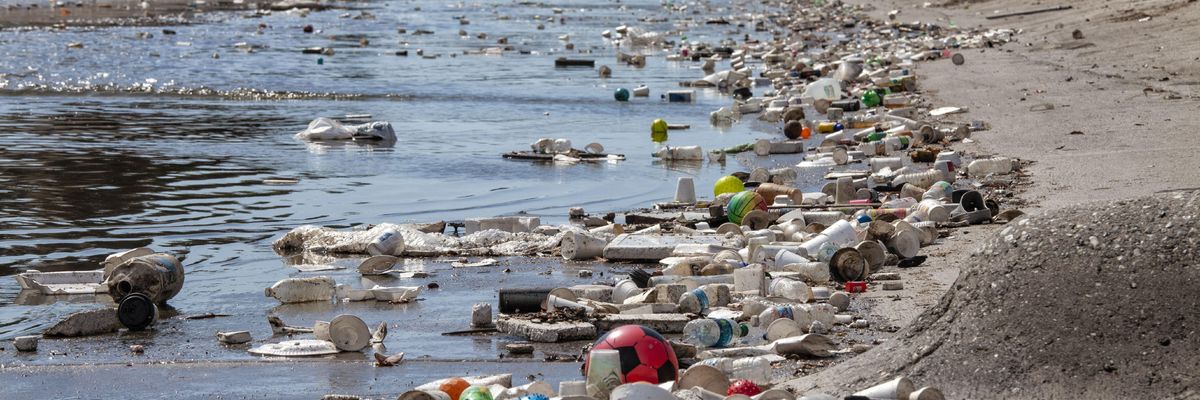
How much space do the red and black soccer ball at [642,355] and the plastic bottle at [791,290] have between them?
218 centimetres

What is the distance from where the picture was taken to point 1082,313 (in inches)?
201

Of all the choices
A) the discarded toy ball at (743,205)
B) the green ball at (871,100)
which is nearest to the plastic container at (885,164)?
the discarded toy ball at (743,205)

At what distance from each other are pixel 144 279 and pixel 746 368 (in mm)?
3938

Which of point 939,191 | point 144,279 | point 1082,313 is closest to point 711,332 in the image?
point 1082,313

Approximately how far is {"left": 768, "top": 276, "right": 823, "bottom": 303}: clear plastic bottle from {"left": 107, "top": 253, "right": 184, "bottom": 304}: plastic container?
136 inches

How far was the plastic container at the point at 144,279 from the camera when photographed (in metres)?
8.48

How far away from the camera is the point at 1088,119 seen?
1560cm

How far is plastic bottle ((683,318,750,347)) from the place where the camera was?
23.0 feet

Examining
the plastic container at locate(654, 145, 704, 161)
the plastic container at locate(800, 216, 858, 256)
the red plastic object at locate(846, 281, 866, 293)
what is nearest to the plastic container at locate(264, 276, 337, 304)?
the plastic container at locate(800, 216, 858, 256)

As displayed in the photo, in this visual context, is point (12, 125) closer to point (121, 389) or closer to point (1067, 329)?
point (121, 389)

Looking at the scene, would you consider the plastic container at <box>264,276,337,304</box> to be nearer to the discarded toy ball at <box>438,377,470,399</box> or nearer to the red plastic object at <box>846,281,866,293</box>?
the red plastic object at <box>846,281,866,293</box>

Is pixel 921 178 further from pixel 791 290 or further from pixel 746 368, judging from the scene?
pixel 746 368

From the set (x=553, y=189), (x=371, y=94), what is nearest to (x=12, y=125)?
(x=371, y=94)

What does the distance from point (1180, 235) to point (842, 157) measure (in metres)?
9.22
